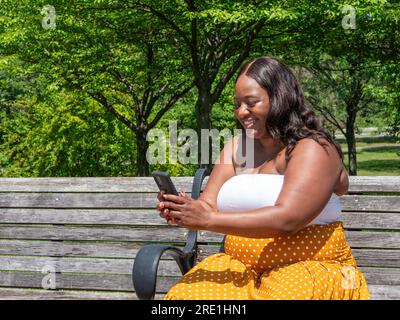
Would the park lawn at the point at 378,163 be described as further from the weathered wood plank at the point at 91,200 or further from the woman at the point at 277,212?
the woman at the point at 277,212

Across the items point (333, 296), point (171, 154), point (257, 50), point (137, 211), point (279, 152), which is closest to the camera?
point (333, 296)

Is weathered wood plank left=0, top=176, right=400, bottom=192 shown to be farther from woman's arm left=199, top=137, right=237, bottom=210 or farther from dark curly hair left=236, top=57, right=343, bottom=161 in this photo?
dark curly hair left=236, top=57, right=343, bottom=161

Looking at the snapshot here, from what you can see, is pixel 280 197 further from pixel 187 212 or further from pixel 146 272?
pixel 146 272

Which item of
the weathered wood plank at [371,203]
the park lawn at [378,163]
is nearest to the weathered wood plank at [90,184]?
the weathered wood plank at [371,203]

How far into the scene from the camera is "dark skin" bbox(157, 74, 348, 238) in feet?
7.23

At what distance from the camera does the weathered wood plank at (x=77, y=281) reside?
155 inches

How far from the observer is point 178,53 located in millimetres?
14875

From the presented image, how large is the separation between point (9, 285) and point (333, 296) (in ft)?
8.06

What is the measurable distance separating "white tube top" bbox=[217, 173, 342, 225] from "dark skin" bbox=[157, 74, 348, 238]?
6 centimetres

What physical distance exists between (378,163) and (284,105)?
1057 inches

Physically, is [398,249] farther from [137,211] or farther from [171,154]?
[171,154]

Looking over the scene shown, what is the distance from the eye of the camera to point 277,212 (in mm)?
2244

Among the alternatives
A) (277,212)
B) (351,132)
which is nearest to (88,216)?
(277,212)
